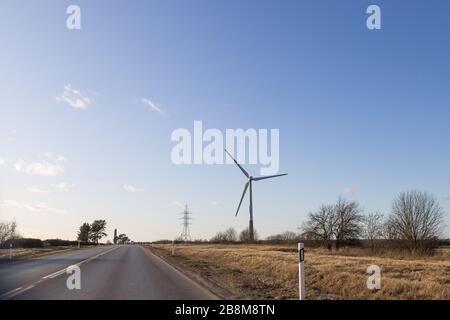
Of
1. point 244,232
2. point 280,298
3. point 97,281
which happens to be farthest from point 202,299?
point 244,232

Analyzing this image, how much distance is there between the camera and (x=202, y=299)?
12.4m

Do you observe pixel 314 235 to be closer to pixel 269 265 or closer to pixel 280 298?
pixel 269 265

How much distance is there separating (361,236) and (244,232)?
273 feet

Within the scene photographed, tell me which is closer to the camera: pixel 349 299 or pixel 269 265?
pixel 349 299

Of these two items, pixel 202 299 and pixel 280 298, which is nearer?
pixel 202 299

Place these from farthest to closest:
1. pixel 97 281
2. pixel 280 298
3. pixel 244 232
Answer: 1. pixel 244 232
2. pixel 97 281
3. pixel 280 298
